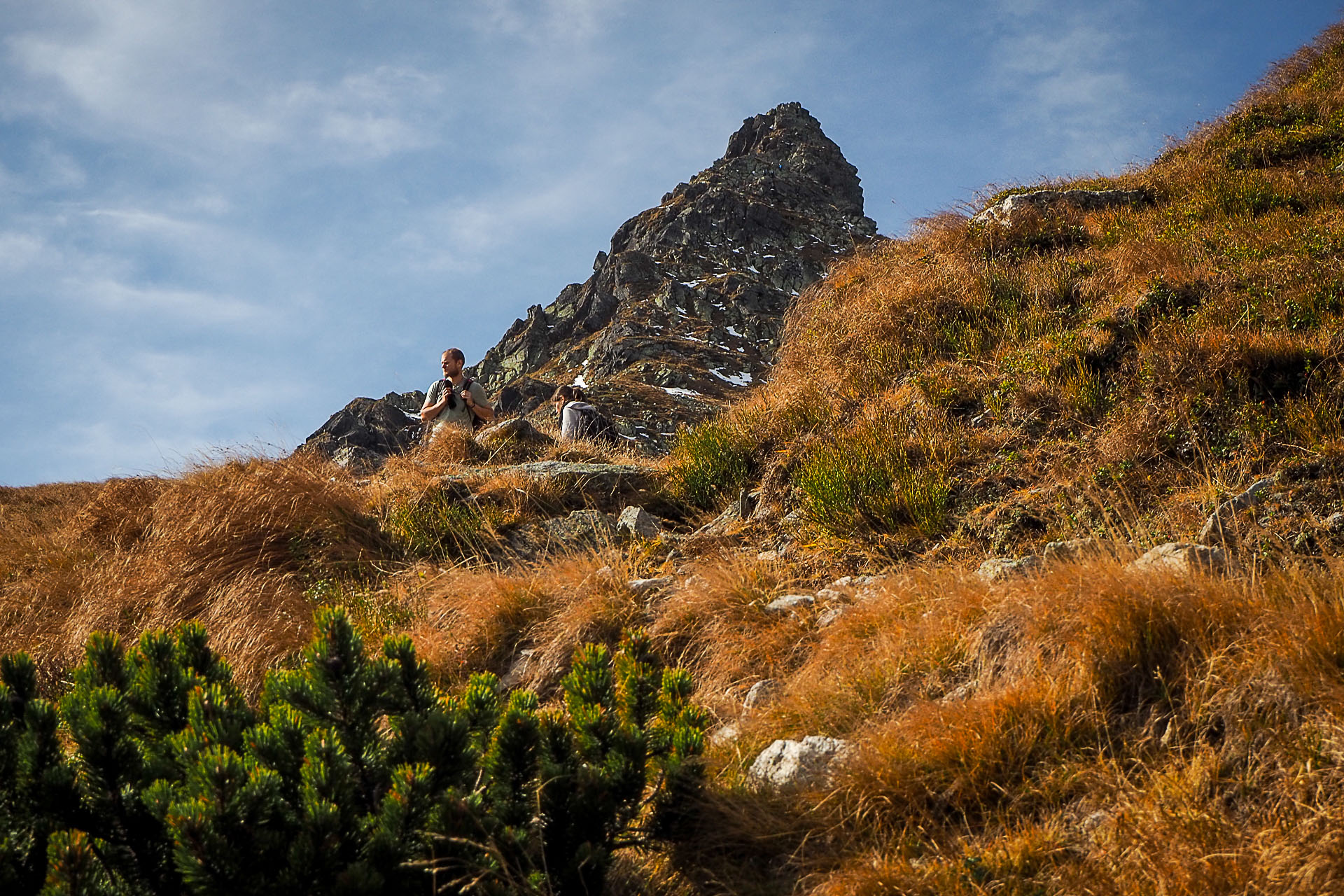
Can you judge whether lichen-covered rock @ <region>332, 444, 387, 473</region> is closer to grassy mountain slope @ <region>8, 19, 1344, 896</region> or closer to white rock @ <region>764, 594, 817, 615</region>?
grassy mountain slope @ <region>8, 19, 1344, 896</region>

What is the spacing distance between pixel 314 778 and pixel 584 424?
8116 mm

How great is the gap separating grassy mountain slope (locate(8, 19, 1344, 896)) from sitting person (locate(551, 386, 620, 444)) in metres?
1.12

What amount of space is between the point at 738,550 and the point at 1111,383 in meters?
2.78

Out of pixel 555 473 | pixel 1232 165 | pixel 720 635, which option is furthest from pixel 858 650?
pixel 1232 165

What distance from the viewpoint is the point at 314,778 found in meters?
2.06

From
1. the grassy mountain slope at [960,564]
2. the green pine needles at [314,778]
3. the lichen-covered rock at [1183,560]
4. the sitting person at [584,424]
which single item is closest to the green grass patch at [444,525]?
the grassy mountain slope at [960,564]

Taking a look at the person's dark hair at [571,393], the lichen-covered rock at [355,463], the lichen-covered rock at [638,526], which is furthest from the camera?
the person's dark hair at [571,393]

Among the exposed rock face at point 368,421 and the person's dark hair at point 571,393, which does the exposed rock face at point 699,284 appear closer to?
the exposed rock face at point 368,421

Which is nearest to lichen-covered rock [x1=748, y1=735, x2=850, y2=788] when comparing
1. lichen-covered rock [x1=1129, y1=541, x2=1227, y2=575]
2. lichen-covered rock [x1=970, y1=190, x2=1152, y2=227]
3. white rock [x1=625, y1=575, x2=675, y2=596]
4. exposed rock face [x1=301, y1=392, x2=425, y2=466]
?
lichen-covered rock [x1=1129, y1=541, x2=1227, y2=575]

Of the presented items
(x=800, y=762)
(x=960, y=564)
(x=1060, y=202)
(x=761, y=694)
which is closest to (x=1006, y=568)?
(x=960, y=564)

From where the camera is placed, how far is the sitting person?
9.79m

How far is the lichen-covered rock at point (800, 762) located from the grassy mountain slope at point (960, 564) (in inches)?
2.8

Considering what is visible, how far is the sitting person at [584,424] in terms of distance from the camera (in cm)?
979

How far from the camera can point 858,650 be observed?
142 inches
